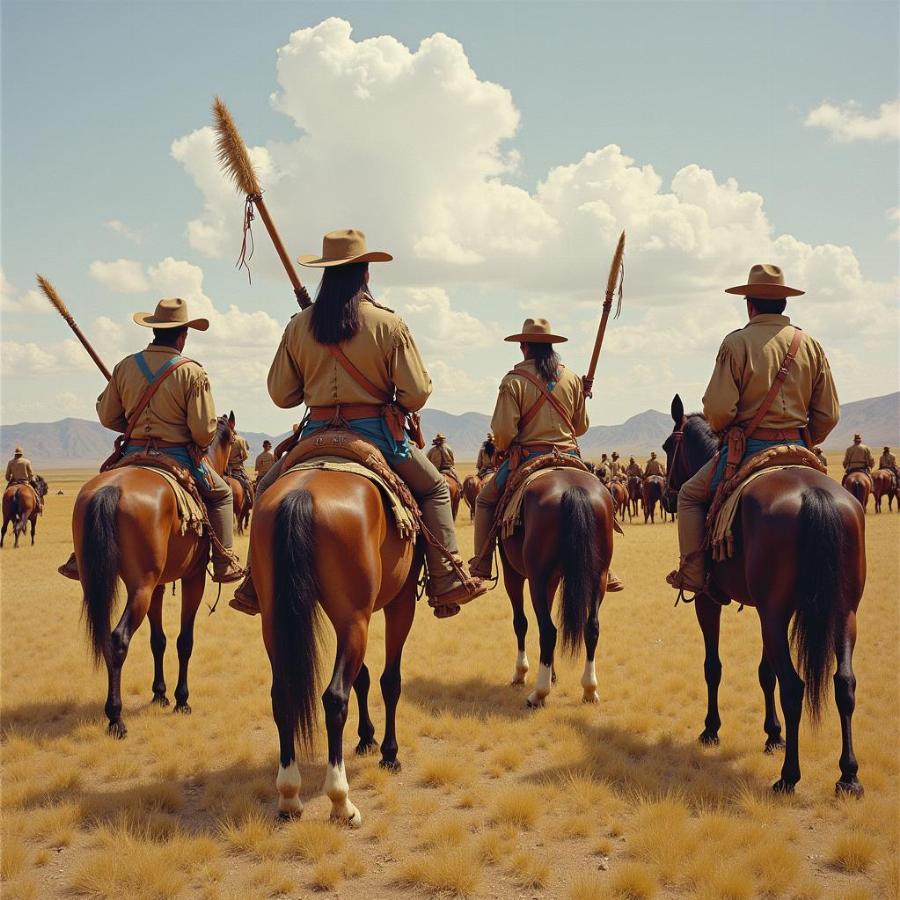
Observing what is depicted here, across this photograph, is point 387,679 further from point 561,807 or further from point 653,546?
point 653,546

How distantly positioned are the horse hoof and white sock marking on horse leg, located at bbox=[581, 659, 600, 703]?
99.0 inches

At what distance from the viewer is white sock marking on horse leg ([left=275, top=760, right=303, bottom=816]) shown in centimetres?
452

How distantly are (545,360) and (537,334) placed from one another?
0.27 m

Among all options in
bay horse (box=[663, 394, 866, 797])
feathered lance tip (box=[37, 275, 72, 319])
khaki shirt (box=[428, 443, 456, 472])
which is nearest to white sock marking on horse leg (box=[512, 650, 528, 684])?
bay horse (box=[663, 394, 866, 797])

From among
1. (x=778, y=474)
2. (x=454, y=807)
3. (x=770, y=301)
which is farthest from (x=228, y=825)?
(x=770, y=301)

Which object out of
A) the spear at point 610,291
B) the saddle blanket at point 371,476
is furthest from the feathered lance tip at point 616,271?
the saddle blanket at point 371,476

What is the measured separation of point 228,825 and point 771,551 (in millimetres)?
3620

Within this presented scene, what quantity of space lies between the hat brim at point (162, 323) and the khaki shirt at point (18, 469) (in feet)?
50.4

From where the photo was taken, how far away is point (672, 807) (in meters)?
4.73

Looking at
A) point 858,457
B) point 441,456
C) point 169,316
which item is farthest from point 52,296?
point 858,457

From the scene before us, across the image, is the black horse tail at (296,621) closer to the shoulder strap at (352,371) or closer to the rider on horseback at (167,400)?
the shoulder strap at (352,371)

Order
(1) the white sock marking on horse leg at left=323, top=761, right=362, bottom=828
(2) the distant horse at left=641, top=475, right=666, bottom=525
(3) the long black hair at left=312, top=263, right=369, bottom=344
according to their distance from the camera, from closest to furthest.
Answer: (1) the white sock marking on horse leg at left=323, top=761, right=362, bottom=828 < (3) the long black hair at left=312, top=263, right=369, bottom=344 < (2) the distant horse at left=641, top=475, right=666, bottom=525

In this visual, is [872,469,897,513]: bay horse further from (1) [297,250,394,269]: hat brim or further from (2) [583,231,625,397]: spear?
(1) [297,250,394,269]: hat brim

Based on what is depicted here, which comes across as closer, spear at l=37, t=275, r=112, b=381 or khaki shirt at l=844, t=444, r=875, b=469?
spear at l=37, t=275, r=112, b=381
